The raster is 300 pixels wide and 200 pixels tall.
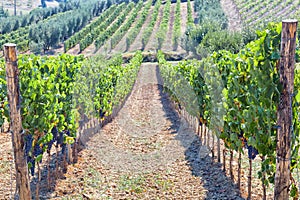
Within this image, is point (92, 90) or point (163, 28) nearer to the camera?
point (92, 90)

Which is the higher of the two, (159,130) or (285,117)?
(285,117)

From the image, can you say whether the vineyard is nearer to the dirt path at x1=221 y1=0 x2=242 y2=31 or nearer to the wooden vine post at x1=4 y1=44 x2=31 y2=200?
the wooden vine post at x1=4 y1=44 x2=31 y2=200

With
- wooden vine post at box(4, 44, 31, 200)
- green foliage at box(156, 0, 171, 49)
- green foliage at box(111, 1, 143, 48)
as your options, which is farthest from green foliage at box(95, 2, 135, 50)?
wooden vine post at box(4, 44, 31, 200)

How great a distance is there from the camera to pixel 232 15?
55688 millimetres

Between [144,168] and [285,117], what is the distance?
19.3 feet

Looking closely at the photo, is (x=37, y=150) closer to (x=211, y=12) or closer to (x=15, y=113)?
(x=15, y=113)

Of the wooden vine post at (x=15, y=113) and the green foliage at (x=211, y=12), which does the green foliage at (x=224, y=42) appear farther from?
the wooden vine post at (x=15, y=113)

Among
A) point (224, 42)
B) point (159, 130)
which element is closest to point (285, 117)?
point (159, 130)

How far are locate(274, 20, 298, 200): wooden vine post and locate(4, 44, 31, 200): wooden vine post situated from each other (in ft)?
11.6

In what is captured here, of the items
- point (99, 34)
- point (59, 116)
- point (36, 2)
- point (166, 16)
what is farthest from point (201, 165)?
point (36, 2)

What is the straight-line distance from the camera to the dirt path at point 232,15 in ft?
163

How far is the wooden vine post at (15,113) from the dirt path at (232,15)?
4337cm

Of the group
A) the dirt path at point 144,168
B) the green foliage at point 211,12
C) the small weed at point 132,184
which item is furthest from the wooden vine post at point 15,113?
the green foliage at point 211,12

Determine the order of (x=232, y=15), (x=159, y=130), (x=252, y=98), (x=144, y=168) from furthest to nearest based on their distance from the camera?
(x=232, y=15)
(x=159, y=130)
(x=144, y=168)
(x=252, y=98)
